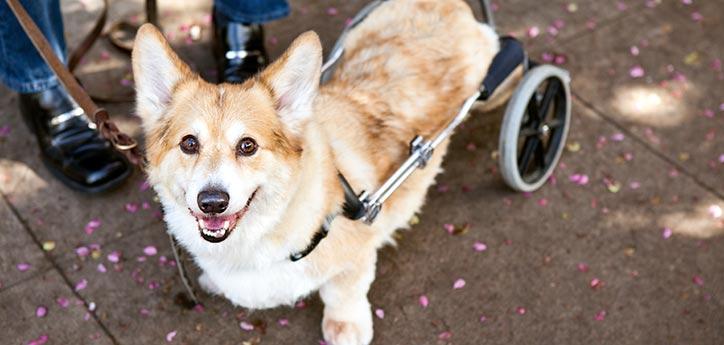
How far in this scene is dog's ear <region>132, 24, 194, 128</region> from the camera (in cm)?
222

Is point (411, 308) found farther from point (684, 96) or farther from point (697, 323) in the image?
point (684, 96)

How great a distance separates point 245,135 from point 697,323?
200cm

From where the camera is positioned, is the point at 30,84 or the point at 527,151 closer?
the point at 30,84

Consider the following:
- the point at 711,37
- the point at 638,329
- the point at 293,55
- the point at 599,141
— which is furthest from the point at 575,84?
the point at 293,55

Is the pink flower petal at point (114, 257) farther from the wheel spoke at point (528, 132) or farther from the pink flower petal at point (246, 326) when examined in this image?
the wheel spoke at point (528, 132)

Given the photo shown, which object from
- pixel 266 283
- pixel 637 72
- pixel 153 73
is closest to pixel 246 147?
pixel 153 73

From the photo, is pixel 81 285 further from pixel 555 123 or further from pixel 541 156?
pixel 555 123

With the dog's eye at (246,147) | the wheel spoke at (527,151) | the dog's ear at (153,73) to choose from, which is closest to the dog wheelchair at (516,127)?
the wheel spoke at (527,151)

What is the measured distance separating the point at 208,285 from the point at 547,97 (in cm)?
171

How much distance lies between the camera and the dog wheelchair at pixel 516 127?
268 cm

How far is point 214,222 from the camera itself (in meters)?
2.24

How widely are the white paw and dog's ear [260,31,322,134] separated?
0.92 meters

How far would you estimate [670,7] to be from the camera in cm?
476

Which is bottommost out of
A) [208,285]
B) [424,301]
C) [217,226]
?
[424,301]
